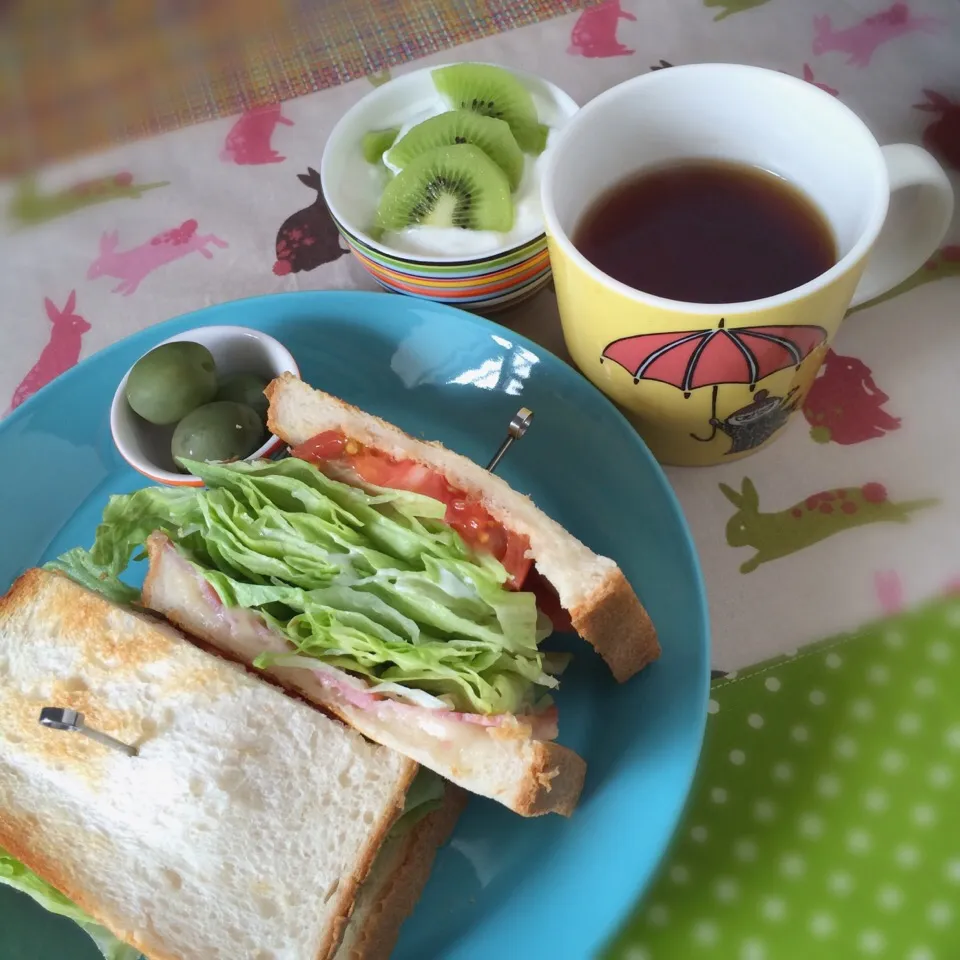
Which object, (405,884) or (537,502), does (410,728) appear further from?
(537,502)

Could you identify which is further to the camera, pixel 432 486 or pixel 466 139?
pixel 466 139

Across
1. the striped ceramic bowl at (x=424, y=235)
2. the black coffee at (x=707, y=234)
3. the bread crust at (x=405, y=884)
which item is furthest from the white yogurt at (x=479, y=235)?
the bread crust at (x=405, y=884)

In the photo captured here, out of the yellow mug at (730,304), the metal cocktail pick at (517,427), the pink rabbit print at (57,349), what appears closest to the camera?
the yellow mug at (730,304)

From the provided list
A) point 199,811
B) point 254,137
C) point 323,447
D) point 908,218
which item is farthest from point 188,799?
point 254,137

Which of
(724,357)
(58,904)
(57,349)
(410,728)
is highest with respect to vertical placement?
(724,357)

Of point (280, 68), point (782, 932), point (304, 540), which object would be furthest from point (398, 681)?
point (280, 68)

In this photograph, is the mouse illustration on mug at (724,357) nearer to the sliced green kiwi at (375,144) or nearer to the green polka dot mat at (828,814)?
the green polka dot mat at (828,814)
